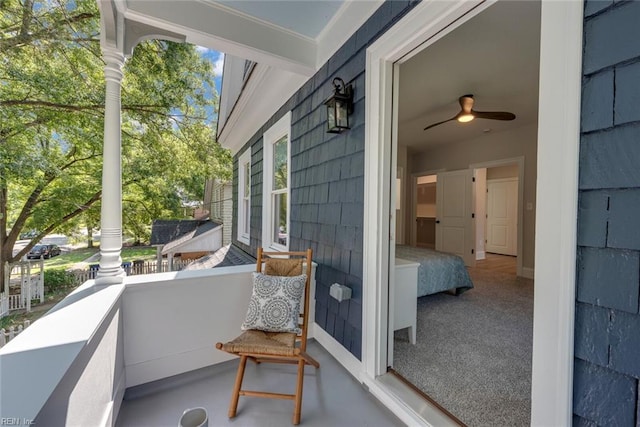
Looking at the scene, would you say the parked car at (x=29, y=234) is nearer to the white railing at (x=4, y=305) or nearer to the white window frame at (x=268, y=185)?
the white railing at (x=4, y=305)

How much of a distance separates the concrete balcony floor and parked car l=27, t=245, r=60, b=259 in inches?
619

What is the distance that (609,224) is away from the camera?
0.87 meters

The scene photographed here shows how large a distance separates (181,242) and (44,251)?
10.4 m

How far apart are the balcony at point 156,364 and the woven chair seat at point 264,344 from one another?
1.20 ft

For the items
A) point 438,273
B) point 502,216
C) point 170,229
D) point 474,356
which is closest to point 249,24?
point 438,273

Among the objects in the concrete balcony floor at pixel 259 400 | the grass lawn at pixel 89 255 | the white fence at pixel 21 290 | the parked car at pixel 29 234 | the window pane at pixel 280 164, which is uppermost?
the window pane at pixel 280 164

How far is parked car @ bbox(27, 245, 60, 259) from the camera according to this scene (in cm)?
1288

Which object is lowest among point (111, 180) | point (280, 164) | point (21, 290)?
point (21, 290)

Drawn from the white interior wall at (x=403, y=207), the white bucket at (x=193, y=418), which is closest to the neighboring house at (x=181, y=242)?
the white interior wall at (x=403, y=207)

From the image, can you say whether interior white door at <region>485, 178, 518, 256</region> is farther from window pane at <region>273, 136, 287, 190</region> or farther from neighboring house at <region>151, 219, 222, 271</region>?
neighboring house at <region>151, 219, 222, 271</region>

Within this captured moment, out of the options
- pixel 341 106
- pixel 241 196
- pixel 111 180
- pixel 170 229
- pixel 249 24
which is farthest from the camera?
pixel 170 229

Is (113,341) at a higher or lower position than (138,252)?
higher

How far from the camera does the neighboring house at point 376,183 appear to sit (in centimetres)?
87

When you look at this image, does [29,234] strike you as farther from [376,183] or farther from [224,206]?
[376,183]
